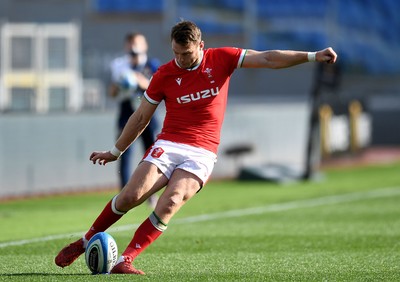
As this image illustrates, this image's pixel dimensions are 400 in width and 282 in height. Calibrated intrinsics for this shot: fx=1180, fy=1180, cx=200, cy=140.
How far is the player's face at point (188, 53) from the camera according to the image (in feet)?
29.8

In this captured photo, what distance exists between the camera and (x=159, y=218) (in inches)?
358

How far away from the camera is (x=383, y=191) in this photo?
63.8 feet

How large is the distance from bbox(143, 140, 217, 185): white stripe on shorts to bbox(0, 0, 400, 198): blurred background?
894cm

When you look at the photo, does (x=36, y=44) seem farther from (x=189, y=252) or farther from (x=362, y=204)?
(x=189, y=252)

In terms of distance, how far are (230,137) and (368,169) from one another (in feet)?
12.8

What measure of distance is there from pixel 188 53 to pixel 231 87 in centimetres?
2610

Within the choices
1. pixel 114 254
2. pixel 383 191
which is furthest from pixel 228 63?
pixel 383 191

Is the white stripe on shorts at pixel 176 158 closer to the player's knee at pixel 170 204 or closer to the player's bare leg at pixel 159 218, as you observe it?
the player's bare leg at pixel 159 218

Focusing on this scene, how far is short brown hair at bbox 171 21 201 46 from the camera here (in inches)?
355

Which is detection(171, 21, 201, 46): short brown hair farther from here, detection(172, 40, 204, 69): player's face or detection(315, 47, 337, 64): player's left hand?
detection(315, 47, 337, 64): player's left hand

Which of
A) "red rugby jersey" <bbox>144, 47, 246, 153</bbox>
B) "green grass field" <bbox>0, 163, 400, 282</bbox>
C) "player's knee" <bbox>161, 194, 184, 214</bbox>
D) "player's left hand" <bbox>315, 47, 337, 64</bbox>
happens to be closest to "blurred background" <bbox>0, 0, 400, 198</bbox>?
"green grass field" <bbox>0, 163, 400, 282</bbox>

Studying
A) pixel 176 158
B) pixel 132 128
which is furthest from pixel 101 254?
pixel 132 128

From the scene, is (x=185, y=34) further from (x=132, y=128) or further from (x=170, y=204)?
(x=170, y=204)

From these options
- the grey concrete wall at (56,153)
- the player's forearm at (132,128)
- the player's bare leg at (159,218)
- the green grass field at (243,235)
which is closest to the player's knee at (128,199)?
the player's bare leg at (159,218)
